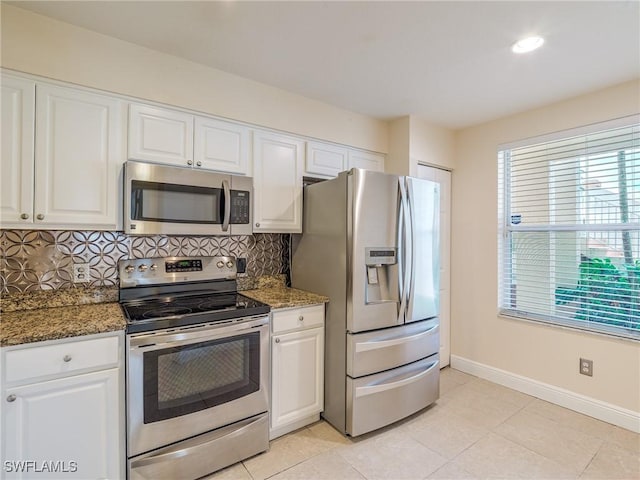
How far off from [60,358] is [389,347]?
1849 millimetres

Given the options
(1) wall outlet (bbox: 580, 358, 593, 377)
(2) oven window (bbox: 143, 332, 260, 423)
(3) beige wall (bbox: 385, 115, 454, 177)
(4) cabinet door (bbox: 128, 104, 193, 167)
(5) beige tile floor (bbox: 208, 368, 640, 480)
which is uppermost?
(3) beige wall (bbox: 385, 115, 454, 177)

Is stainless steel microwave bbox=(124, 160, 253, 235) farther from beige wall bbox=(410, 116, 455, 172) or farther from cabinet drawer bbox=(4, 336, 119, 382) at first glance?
beige wall bbox=(410, 116, 455, 172)

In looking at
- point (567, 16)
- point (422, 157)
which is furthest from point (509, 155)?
point (567, 16)

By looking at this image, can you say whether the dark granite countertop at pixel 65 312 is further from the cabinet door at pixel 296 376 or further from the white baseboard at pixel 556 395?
the white baseboard at pixel 556 395

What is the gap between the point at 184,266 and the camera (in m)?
2.22

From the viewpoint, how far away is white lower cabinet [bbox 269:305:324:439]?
2049 mm

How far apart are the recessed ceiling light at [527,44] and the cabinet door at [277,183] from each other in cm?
153

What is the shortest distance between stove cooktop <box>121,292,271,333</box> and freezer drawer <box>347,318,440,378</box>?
2.16ft

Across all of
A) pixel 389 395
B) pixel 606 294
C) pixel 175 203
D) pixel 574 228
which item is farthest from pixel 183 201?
pixel 606 294

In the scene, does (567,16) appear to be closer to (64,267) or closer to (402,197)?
(402,197)

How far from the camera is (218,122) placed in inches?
Answer: 85.1

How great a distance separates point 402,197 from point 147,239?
1784 millimetres

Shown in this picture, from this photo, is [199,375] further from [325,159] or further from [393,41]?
[393,41]

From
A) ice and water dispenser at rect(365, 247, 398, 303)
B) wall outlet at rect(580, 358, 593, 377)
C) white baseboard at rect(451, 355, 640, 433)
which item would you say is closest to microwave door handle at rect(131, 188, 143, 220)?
ice and water dispenser at rect(365, 247, 398, 303)
